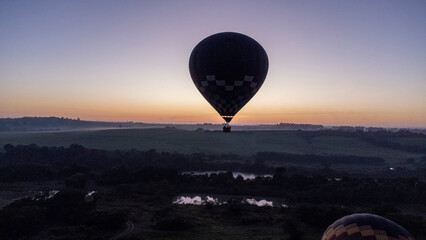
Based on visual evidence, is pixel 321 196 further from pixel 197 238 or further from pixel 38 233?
pixel 38 233

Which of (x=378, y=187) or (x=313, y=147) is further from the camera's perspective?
(x=313, y=147)

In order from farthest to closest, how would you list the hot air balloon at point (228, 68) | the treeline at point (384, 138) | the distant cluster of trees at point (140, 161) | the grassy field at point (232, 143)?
the treeline at point (384, 138)
the grassy field at point (232, 143)
the distant cluster of trees at point (140, 161)
the hot air balloon at point (228, 68)

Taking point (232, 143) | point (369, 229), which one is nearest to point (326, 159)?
point (232, 143)

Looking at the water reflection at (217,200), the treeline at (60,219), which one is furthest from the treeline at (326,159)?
the treeline at (60,219)

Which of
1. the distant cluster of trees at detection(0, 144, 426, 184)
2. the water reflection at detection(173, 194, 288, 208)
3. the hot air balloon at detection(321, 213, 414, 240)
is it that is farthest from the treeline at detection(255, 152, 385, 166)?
the hot air balloon at detection(321, 213, 414, 240)

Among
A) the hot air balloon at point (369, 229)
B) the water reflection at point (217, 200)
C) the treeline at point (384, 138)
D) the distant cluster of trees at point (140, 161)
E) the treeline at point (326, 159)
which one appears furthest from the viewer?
the treeline at point (384, 138)

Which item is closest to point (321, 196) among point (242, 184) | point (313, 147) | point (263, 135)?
point (242, 184)

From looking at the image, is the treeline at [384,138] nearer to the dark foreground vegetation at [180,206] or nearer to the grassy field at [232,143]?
the grassy field at [232,143]
